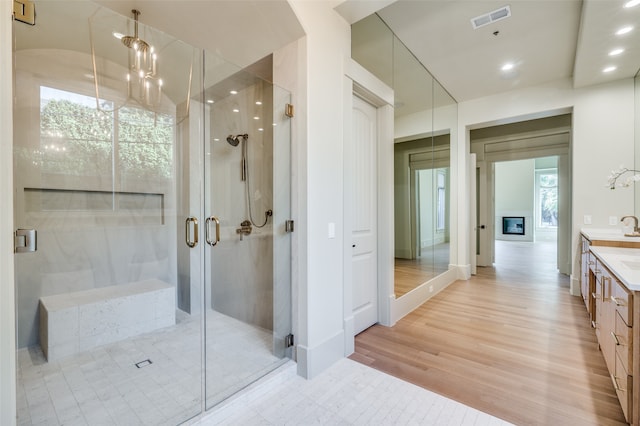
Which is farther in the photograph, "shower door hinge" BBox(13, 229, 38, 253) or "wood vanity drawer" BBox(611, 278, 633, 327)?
"wood vanity drawer" BBox(611, 278, 633, 327)

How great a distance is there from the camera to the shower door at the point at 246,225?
2.22 metres

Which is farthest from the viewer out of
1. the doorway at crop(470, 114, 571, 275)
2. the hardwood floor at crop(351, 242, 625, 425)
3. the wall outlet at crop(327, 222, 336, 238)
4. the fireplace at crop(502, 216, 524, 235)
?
the fireplace at crop(502, 216, 524, 235)

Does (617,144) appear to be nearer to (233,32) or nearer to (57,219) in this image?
(233,32)

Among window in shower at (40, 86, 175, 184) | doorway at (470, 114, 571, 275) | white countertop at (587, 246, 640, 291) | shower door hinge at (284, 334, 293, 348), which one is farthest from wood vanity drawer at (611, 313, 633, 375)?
doorway at (470, 114, 571, 275)

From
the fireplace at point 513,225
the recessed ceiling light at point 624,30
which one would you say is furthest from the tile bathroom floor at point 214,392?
the fireplace at point 513,225

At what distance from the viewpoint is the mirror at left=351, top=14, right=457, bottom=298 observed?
10.3ft

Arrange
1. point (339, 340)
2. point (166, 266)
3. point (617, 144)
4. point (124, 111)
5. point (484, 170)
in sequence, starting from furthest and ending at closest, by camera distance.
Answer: point (484, 170) < point (617, 144) < point (166, 266) < point (124, 111) < point (339, 340)

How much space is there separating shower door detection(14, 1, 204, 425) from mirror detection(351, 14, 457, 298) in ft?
6.38

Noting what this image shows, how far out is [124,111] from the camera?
274 centimetres

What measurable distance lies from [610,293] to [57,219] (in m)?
4.34

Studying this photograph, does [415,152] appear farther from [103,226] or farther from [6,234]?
[6,234]

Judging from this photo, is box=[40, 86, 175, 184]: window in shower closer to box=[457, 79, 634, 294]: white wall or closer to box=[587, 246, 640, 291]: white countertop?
box=[587, 246, 640, 291]: white countertop

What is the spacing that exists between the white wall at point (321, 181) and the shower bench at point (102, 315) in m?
1.57

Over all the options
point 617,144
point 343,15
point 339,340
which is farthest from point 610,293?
Answer: point 617,144
